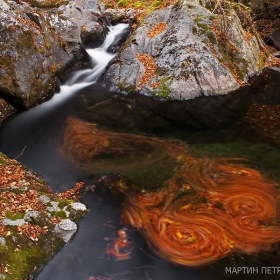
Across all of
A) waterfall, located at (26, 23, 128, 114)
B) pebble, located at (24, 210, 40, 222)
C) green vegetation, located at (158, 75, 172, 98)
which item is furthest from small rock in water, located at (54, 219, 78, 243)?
green vegetation, located at (158, 75, 172, 98)

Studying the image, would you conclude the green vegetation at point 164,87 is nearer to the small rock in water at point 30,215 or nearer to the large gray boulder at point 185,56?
the large gray boulder at point 185,56

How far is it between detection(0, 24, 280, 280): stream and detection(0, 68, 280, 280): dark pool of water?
2cm

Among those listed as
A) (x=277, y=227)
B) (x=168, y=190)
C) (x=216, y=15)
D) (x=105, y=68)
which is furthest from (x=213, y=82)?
(x=277, y=227)

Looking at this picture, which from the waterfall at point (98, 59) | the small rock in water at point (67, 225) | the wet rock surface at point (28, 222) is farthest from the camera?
the waterfall at point (98, 59)

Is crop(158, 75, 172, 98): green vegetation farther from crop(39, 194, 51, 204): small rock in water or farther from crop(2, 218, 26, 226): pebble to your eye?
crop(2, 218, 26, 226): pebble

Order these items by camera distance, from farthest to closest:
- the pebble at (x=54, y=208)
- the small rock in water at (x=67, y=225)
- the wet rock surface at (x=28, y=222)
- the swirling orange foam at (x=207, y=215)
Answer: the pebble at (x=54, y=208), the small rock in water at (x=67, y=225), the swirling orange foam at (x=207, y=215), the wet rock surface at (x=28, y=222)

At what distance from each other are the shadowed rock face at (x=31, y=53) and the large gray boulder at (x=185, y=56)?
2.35m

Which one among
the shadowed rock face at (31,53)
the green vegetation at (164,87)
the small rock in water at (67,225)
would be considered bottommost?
the green vegetation at (164,87)

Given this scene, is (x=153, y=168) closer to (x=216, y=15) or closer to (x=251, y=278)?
(x=251, y=278)

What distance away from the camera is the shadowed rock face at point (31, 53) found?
10930 millimetres

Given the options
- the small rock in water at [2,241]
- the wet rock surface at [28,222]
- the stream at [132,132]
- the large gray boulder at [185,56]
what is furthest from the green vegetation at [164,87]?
the small rock in water at [2,241]

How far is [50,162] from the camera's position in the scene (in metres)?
8.22

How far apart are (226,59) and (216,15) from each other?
248cm

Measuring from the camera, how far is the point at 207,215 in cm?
594
